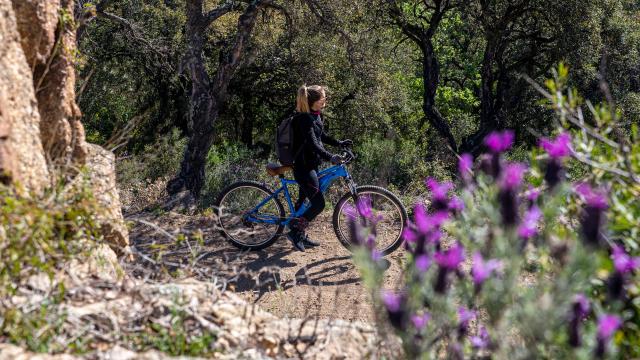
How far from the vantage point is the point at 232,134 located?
18.4 m

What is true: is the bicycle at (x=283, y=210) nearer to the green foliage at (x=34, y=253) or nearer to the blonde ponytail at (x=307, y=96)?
the blonde ponytail at (x=307, y=96)

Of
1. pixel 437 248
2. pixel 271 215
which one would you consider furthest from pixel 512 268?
pixel 271 215

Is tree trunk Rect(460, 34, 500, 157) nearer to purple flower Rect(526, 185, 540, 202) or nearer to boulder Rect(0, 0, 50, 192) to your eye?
boulder Rect(0, 0, 50, 192)

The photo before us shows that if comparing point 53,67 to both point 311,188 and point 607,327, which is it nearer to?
point 311,188

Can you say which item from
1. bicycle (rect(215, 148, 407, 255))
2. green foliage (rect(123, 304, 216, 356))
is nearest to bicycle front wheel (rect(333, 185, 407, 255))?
bicycle (rect(215, 148, 407, 255))

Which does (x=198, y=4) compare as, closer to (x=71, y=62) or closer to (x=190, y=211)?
(x=190, y=211)

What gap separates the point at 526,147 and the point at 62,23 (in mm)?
15231

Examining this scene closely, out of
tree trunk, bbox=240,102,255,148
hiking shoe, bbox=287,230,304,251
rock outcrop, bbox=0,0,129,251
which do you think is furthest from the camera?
tree trunk, bbox=240,102,255,148

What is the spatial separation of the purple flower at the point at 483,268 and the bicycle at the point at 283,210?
4.14 metres

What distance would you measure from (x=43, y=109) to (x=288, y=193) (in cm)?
315

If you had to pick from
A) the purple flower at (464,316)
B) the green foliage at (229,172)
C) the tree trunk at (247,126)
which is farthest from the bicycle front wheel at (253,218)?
the tree trunk at (247,126)

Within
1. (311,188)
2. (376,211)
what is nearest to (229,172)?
(311,188)

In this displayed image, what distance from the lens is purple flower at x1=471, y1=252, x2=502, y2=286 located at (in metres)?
2.13

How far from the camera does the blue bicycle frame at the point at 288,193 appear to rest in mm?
6758
